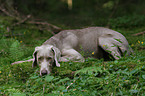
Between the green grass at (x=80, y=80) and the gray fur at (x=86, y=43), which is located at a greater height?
the gray fur at (x=86, y=43)

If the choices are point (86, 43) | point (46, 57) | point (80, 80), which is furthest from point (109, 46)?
point (80, 80)

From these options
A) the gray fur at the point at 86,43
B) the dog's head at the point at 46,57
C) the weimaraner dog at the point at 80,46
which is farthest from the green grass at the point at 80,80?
the gray fur at the point at 86,43

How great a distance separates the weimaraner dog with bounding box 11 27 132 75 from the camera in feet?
15.9

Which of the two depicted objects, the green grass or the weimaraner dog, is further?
the weimaraner dog

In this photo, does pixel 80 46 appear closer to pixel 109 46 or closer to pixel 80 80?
pixel 109 46

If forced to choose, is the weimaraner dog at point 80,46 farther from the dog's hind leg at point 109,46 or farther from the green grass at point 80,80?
the green grass at point 80,80

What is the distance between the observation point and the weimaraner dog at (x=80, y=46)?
4.86m

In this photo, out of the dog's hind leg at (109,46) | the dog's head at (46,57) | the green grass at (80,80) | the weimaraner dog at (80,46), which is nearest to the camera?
the green grass at (80,80)

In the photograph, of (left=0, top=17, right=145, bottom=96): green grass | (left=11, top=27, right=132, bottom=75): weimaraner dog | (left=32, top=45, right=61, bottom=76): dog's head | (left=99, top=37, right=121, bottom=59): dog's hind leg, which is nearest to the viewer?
(left=0, top=17, right=145, bottom=96): green grass

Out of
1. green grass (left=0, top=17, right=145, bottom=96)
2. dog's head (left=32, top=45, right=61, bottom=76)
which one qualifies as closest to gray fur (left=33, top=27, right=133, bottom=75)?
dog's head (left=32, top=45, right=61, bottom=76)

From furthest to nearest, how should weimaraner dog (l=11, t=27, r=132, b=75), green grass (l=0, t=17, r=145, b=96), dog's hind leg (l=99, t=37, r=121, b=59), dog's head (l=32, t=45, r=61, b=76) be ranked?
dog's hind leg (l=99, t=37, r=121, b=59)
weimaraner dog (l=11, t=27, r=132, b=75)
dog's head (l=32, t=45, r=61, b=76)
green grass (l=0, t=17, r=145, b=96)

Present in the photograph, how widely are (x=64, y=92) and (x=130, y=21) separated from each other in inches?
290

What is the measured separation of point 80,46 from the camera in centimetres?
586

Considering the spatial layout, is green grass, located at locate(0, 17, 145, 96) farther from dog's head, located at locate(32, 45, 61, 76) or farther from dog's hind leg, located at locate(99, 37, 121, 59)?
dog's hind leg, located at locate(99, 37, 121, 59)
